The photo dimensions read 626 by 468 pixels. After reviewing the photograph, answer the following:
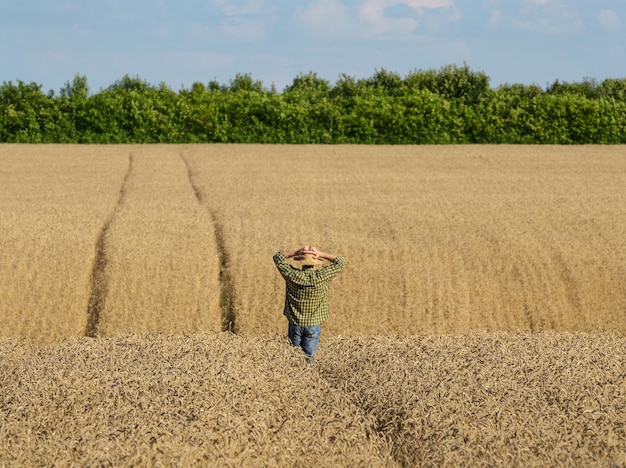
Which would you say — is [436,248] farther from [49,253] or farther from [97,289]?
[49,253]

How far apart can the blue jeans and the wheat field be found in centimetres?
56

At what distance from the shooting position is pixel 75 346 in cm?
1077

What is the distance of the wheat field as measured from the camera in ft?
24.6

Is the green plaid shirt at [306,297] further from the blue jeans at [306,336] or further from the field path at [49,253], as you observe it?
the field path at [49,253]

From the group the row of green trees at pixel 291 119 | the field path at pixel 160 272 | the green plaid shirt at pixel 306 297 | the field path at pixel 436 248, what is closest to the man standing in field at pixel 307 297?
the green plaid shirt at pixel 306 297

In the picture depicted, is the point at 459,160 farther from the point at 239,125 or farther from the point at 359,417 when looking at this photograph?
the point at 359,417

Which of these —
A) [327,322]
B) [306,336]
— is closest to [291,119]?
[327,322]

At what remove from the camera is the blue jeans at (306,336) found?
12.2 metres

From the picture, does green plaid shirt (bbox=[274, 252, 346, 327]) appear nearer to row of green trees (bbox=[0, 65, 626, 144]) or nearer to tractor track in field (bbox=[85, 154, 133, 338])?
tractor track in field (bbox=[85, 154, 133, 338])

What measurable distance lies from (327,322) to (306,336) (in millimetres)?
5471

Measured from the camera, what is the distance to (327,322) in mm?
17766

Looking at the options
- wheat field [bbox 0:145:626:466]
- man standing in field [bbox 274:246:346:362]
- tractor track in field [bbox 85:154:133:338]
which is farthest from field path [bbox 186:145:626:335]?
man standing in field [bbox 274:246:346:362]

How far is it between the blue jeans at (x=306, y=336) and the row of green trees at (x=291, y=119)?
41020 mm

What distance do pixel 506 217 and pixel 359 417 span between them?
56.6ft
